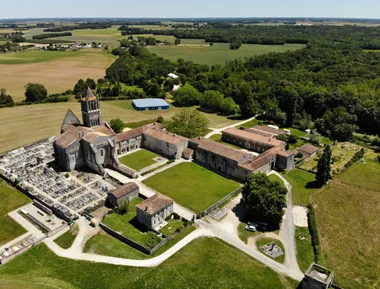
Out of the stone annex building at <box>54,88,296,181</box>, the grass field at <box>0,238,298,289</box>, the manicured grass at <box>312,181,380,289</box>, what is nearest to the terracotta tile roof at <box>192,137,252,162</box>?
the stone annex building at <box>54,88,296,181</box>

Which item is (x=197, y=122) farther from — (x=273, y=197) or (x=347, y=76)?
(x=347, y=76)

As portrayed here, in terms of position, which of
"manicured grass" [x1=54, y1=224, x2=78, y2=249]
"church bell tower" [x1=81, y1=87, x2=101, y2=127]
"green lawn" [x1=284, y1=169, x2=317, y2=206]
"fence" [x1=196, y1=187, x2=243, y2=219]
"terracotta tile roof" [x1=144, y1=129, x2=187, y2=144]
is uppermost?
"church bell tower" [x1=81, y1=87, x2=101, y2=127]

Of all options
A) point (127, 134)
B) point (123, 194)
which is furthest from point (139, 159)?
point (123, 194)

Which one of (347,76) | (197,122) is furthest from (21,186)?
(347,76)

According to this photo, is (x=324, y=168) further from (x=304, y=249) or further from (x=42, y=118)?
(x=42, y=118)

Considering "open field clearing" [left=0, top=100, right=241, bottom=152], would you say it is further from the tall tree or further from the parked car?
the parked car
